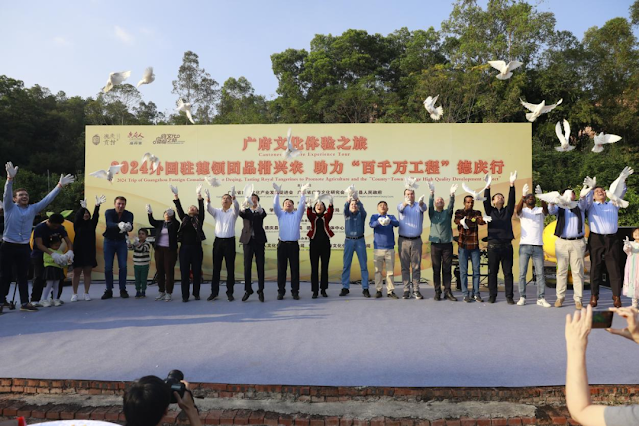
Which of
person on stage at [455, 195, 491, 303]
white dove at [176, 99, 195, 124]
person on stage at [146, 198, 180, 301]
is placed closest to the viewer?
white dove at [176, 99, 195, 124]

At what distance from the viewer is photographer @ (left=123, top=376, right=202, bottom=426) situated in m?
1.45

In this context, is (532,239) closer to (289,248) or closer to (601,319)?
(289,248)

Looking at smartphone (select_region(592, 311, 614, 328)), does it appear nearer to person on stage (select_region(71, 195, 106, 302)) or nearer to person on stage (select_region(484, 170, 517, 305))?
person on stage (select_region(484, 170, 517, 305))

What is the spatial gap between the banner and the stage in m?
2.21

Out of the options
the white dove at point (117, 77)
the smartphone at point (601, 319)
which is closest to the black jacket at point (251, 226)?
the white dove at point (117, 77)

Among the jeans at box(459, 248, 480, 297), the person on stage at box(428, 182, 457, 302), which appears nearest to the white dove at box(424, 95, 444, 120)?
the person on stage at box(428, 182, 457, 302)

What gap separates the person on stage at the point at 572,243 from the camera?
18.1 feet

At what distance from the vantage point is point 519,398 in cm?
297

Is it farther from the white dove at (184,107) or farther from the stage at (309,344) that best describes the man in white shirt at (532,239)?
the white dove at (184,107)

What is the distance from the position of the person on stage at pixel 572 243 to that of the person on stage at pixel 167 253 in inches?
186

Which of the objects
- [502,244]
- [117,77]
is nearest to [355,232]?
[502,244]

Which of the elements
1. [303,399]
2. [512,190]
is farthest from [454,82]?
[303,399]

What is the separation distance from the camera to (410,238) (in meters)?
6.19

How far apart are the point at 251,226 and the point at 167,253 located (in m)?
1.19
